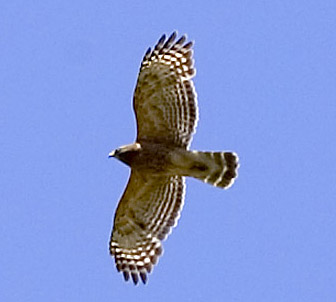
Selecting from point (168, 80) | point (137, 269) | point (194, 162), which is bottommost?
point (137, 269)

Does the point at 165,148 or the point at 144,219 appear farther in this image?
the point at 144,219

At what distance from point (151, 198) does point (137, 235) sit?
19.9 inches

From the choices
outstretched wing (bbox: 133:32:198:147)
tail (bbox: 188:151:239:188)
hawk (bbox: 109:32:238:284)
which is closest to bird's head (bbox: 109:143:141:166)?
hawk (bbox: 109:32:238:284)

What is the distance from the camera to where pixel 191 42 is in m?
13.6

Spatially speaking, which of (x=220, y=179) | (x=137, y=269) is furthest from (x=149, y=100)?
(x=137, y=269)

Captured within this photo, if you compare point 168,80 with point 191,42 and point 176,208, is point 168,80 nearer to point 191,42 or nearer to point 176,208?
point 191,42

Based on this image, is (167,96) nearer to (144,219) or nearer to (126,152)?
(126,152)

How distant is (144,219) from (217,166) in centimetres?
128

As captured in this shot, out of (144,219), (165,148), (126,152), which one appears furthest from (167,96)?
(144,219)

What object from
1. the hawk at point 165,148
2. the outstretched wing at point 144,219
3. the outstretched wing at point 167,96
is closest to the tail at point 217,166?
the hawk at point 165,148

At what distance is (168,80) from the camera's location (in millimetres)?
13359

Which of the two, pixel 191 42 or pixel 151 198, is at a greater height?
pixel 191 42

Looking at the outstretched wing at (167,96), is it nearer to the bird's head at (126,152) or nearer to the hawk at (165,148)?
the hawk at (165,148)

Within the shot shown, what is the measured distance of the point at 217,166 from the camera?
43.8 feet
